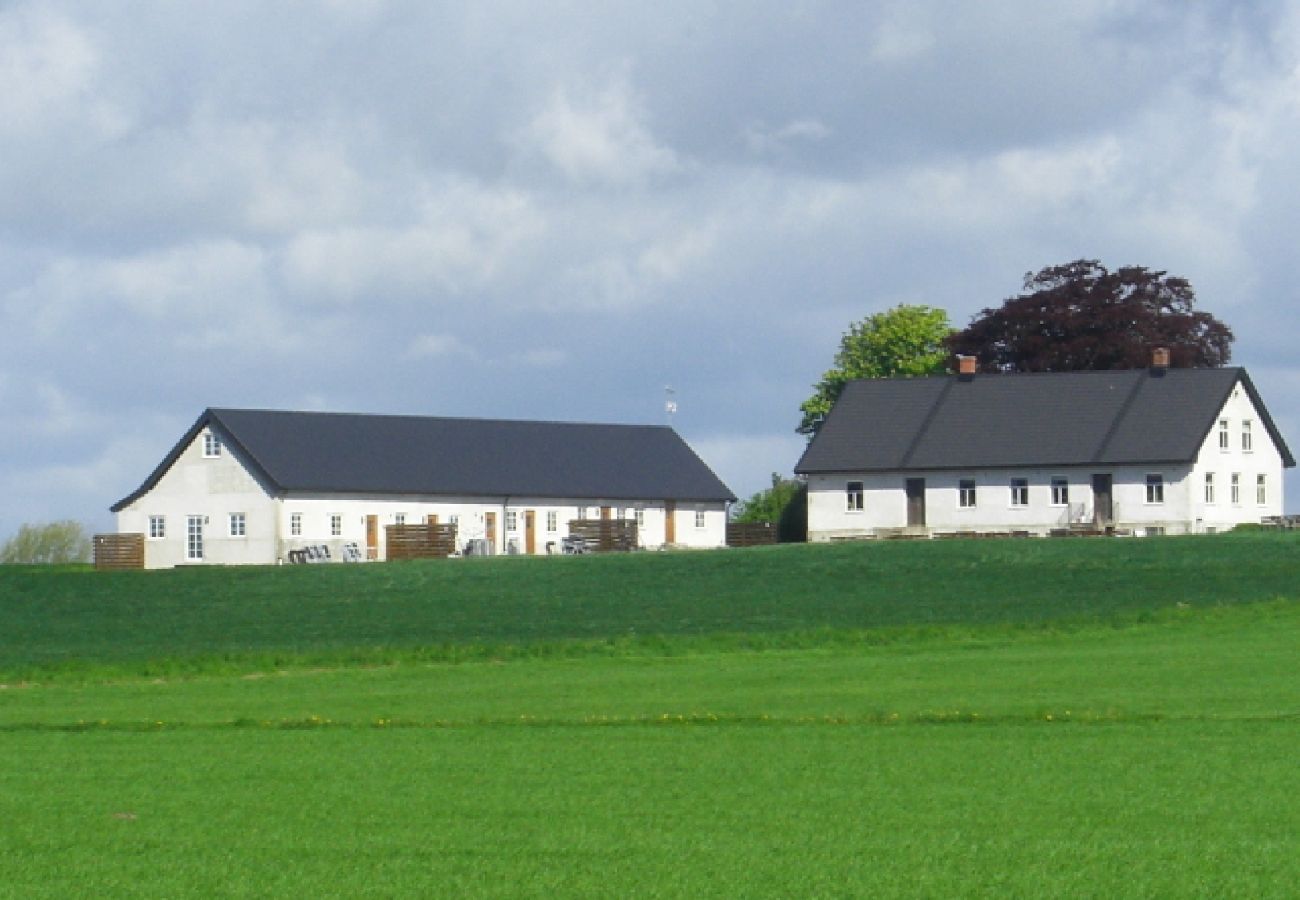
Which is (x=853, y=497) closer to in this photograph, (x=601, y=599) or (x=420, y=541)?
(x=420, y=541)

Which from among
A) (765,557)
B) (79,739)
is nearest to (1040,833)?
(79,739)

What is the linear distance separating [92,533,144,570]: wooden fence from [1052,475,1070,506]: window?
120 ft

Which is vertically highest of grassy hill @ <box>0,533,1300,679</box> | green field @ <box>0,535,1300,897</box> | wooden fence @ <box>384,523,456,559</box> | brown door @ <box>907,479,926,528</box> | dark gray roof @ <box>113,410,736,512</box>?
dark gray roof @ <box>113,410,736,512</box>

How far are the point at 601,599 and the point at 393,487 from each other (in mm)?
34266

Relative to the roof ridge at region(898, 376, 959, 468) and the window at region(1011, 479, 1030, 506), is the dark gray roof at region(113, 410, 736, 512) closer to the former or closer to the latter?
the roof ridge at region(898, 376, 959, 468)

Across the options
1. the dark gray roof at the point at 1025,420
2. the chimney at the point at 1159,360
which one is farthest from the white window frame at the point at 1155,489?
the chimney at the point at 1159,360

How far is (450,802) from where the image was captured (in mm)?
17109

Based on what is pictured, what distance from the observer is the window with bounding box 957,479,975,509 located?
87500 millimetres

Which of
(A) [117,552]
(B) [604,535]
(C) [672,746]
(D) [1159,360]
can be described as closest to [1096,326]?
(D) [1159,360]

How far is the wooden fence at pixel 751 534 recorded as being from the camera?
95312 mm

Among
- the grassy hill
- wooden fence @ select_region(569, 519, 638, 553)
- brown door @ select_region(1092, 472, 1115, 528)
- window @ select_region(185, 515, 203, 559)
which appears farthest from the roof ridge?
window @ select_region(185, 515, 203, 559)

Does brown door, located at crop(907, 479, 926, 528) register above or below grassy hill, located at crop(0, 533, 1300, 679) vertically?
above

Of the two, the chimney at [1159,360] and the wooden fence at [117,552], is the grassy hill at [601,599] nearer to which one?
the wooden fence at [117,552]

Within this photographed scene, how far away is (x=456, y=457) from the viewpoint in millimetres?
91250
